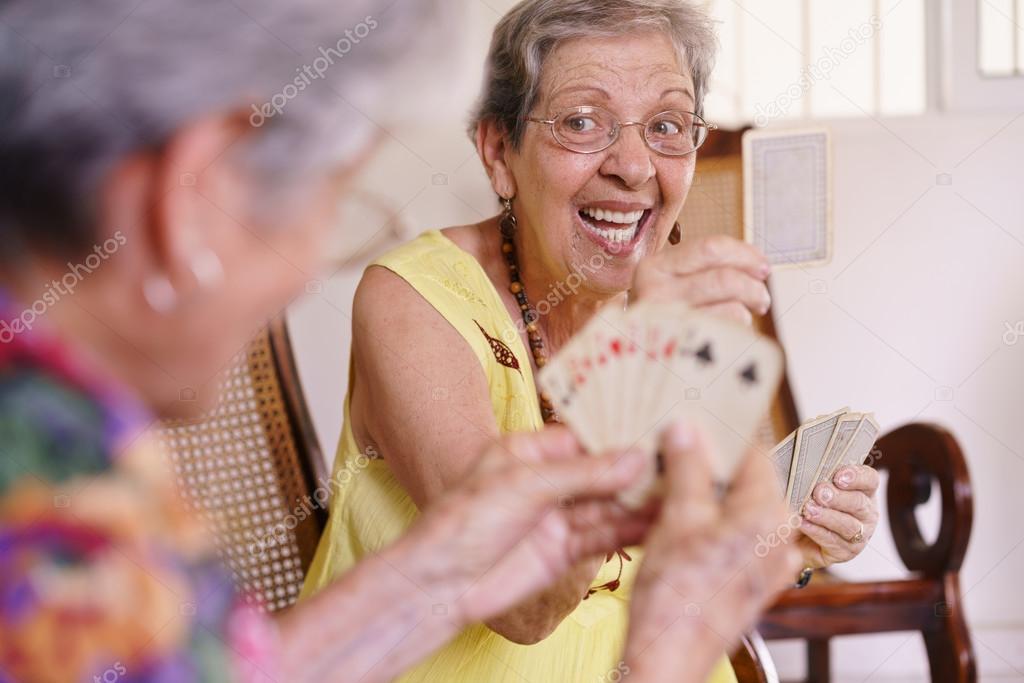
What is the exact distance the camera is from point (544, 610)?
1.17 metres

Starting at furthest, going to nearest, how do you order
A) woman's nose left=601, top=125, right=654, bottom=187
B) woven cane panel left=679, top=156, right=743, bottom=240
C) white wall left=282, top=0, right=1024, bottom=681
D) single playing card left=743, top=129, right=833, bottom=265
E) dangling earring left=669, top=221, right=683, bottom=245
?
white wall left=282, top=0, right=1024, bottom=681 < woven cane panel left=679, top=156, right=743, bottom=240 < single playing card left=743, top=129, right=833, bottom=265 < dangling earring left=669, top=221, right=683, bottom=245 < woman's nose left=601, top=125, right=654, bottom=187

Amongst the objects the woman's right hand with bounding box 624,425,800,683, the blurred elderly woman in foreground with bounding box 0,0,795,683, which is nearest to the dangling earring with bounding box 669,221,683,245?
the woman's right hand with bounding box 624,425,800,683

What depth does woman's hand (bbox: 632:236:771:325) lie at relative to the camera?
99cm

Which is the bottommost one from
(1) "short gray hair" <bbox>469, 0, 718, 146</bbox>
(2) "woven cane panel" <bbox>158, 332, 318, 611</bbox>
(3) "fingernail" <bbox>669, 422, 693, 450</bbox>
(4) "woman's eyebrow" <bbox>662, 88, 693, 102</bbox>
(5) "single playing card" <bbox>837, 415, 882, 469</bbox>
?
(2) "woven cane panel" <bbox>158, 332, 318, 611</bbox>

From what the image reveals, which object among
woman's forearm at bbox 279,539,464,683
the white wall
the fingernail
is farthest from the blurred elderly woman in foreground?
the white wall

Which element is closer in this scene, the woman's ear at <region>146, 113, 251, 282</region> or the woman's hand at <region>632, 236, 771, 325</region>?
the woman's ear at <region>146, 113, 251, 282</region>

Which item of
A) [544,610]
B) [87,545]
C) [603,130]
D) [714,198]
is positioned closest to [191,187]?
[87,545]

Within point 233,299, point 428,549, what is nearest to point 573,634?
point 428,549

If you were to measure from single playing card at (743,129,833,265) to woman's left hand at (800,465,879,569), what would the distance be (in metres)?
0.57

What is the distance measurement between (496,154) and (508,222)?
0.11 m

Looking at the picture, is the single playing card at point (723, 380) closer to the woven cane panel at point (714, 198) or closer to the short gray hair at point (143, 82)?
the short gray hair at point (143, 82)

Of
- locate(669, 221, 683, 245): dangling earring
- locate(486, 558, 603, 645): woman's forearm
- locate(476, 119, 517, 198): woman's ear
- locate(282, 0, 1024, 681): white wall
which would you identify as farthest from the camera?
locate(282, 0, 1024, 681): white wall

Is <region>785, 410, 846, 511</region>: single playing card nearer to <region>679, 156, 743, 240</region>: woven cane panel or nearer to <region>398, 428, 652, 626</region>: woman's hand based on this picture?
<region>398, 428, 652, 626</region>: woman's hand

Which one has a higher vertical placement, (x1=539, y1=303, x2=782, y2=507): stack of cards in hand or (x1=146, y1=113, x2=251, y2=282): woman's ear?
(x1=146, y1=113, x2=251, y2=282): woman's ear
